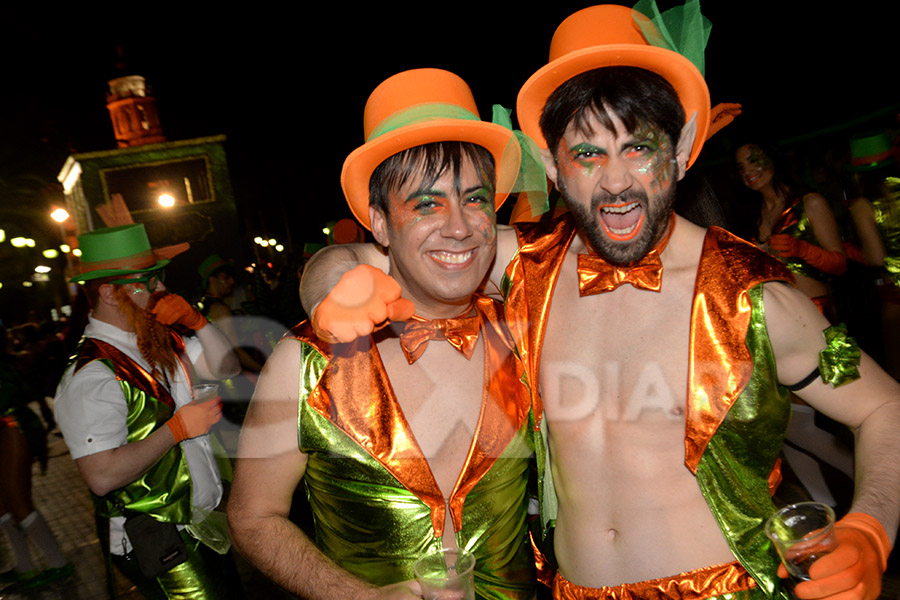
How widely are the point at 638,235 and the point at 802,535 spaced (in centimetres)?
90

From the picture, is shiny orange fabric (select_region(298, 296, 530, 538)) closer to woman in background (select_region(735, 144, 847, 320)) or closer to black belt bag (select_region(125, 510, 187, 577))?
black belt bag (select_region(125, 510, 187, 577))

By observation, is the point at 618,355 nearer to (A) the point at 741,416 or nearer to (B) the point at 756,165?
(A) the point at 741,416

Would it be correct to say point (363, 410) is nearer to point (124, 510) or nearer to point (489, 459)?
point (489, 459)

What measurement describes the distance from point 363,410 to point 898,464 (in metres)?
1.48

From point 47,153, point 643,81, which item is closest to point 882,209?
point 643,81

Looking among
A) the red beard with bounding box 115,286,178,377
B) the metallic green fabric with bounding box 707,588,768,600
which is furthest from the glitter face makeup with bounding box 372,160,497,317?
the red beard with bounding box 115,286,178,377

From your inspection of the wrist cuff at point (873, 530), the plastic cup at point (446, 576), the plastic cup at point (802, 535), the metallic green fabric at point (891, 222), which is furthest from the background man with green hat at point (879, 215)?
the plastic cup at point (446, 576)

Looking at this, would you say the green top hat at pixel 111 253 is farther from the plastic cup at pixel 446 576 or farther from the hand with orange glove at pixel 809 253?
the hand with orange glove at pixel 809 253

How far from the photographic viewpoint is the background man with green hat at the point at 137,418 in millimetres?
2680

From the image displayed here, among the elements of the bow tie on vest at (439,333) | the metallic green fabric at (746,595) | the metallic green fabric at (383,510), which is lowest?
the metallic green fabric at (746,595)

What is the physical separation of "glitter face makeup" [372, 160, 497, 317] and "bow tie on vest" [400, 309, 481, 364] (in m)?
0.08

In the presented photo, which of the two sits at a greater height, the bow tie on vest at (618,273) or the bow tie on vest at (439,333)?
the bow tie on vest at (618,273)

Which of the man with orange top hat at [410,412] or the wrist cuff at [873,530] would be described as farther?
the man with orange top hat at [410,412]

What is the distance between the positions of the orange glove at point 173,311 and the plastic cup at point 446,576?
2.37 metres
